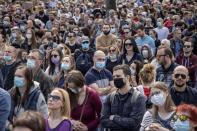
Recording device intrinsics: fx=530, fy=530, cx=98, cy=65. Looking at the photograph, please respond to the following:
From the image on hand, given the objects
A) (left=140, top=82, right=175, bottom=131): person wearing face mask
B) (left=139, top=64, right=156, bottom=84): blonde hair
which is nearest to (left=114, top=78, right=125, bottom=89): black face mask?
(left=140, top=82, right=175, bottom=131): person wearing face mask

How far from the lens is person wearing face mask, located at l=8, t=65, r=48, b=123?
6745 millimetres

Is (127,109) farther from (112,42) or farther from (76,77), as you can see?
(112,42)

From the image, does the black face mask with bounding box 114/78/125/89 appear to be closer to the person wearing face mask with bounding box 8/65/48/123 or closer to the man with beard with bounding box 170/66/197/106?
the man with beard with bounding box 170/66/197/106

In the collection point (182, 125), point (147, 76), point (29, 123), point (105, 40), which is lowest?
point (182, 125)

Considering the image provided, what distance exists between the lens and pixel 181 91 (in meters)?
7.33

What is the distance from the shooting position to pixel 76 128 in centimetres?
695

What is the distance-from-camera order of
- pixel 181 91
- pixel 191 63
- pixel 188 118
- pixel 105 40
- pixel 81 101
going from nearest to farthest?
1. pixel 188 118
2. pixel 81 101
3. pixel 181 91
4. pixel 191 63
5. pixel 105 40

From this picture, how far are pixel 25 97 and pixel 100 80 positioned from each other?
7.30 feet

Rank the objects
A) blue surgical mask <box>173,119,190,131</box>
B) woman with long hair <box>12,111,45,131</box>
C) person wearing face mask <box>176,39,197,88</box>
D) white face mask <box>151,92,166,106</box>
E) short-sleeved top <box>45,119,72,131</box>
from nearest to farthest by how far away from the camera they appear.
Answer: woman with long hair <box>12,111,45,131</box>, blue surgical mask <box>173,119,190,131</box>, short-sleeved top <box>45,119,72,131</box>, white face mask <box>151,92,166,106</box>, person wearing face mask <box>176,39,197,88</box>

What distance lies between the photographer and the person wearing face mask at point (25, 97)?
674cm

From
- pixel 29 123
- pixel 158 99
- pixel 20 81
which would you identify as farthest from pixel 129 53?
pixel 29 123

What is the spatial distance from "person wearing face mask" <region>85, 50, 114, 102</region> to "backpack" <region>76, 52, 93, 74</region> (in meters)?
1.72

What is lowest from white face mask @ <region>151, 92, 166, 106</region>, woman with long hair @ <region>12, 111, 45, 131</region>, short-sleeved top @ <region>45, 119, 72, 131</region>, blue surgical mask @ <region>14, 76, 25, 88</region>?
short-sleeved top @ <region>45, 119, 72, 131</region>

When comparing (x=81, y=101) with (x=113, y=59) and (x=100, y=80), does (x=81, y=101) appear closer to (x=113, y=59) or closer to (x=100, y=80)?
(x=100, y=80)
